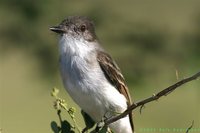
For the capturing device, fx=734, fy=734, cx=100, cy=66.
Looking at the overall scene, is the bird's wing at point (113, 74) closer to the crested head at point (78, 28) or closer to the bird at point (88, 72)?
the bird at point (88, 72)

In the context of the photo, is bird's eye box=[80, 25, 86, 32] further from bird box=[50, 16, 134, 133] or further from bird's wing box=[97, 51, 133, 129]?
bird's wing box=[97, 51, 133, 129]

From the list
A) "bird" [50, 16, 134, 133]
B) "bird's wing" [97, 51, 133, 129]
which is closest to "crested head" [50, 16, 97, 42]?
"bird" [50, 16, 134, 133]

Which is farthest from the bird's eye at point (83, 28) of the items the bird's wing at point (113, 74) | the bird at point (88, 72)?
the bird's wing at point (113, 74)

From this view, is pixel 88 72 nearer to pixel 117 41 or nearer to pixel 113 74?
pixel 113 74

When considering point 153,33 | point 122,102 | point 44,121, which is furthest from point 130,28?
point 44,121

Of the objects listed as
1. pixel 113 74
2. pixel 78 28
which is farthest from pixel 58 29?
pixel 113 74

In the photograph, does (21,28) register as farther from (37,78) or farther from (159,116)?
(159,116)

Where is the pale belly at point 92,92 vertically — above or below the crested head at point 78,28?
below

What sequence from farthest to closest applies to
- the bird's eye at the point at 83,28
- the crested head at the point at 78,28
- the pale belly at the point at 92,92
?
the bird's eye at the point at 83,28 < the crested head at the point at 78,28 < the pale belly at the point at 92,92
